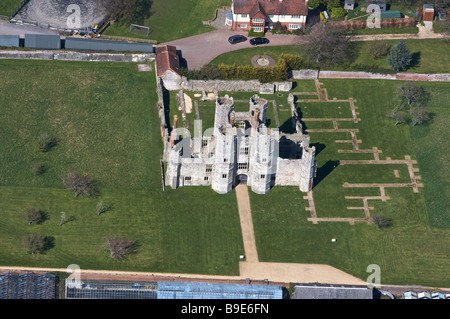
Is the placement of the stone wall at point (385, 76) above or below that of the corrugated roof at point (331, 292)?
above

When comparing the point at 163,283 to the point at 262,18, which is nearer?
the point at 163,283

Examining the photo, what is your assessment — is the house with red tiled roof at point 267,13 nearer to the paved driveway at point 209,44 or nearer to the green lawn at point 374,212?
the paved driveway at point 209,44

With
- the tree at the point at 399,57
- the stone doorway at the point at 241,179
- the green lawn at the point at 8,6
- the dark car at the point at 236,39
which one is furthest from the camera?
the green lawn at the point at 8,6

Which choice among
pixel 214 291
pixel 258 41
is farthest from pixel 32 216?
pixel 258 41

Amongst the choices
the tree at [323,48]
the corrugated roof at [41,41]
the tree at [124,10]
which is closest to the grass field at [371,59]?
the tree at [323,48]

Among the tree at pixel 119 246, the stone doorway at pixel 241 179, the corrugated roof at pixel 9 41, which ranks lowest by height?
the tree at pixel 119 246

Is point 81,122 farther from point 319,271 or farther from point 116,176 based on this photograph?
point 319,271

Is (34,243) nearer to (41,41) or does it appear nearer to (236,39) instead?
(41,41)

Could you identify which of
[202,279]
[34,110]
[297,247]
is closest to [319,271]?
[297,247]
